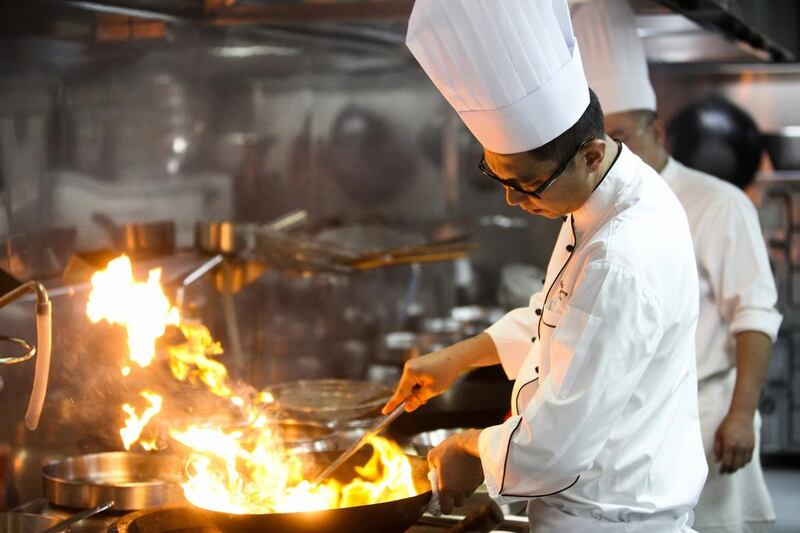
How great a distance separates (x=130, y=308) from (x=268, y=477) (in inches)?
24.1

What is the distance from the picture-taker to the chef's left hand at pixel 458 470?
6.17 ft

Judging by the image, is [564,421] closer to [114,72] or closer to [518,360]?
[518,360]

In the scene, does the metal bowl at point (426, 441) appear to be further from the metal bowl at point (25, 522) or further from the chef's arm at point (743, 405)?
the metal bowl at point (25, 522)

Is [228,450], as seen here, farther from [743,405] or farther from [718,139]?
[718,139]

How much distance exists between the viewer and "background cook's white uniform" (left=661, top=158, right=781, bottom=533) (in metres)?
2.81

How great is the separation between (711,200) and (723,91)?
330 cm

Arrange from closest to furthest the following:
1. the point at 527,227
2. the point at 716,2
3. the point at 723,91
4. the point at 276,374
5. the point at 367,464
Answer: the point at 367,464 → the point at 716,2 → the point at 276,374 → the point at 527,227 → the point at 723,91

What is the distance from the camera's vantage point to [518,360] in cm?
229

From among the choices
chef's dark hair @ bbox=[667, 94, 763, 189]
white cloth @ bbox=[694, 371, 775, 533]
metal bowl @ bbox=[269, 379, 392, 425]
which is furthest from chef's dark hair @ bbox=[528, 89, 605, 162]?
chef's dark hair @ bbox=[667, 94, 763, 189]

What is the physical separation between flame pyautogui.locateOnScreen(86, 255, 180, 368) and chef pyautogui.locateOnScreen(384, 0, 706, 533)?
2.96 feet

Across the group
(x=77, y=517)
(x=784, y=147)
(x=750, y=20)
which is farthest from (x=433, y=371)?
(x=784, y=147)

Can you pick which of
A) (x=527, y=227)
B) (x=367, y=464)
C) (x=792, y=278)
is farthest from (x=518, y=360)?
(x=792, y=278)

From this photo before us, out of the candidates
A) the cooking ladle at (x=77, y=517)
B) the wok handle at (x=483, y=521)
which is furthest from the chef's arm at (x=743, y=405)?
the cooking ladle at (x=77, y=517)

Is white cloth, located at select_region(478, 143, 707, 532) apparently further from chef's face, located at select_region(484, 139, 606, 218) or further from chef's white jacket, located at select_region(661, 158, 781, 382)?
chef's white jacket, located at select_region(661, 158, 781, 382)
